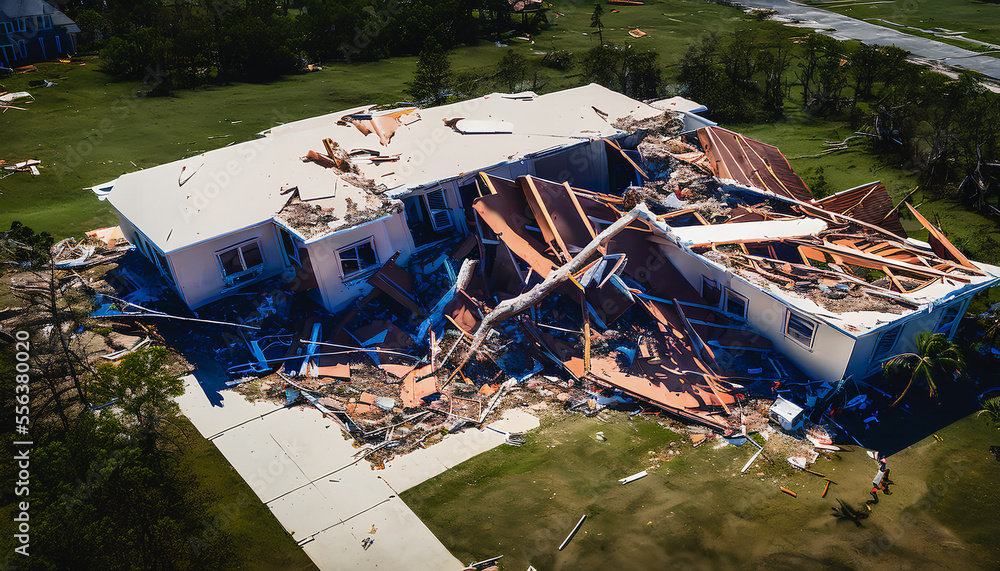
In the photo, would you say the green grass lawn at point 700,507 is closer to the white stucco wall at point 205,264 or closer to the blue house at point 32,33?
the white stucco wall at point 205,264

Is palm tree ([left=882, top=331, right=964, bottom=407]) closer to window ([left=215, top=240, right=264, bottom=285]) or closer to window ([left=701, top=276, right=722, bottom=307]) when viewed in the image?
window ([left=701, top=276, right=722, bottom=307])

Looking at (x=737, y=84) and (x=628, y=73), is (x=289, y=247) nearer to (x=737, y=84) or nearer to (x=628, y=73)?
(x=628, y=73)

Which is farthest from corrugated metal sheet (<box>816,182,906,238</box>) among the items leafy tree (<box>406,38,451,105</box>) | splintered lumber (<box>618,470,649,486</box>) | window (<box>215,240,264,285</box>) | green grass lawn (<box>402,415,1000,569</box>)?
leafy tree (<box>406,38,451,105</box>)

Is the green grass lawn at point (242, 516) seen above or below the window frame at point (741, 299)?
below

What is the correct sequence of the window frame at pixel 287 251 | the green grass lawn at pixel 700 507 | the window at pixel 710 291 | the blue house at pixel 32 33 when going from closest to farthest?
the green grass lawn at pixel 700 507
the window at pixel 710 291
the window frame at pixel 287 251
the blue house at pixel 32 33

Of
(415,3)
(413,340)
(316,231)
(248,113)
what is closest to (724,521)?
(413,340)

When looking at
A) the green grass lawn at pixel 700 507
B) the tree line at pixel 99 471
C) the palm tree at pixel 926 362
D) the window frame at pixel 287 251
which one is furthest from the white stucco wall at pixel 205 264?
the palm tree at pixel 926 362

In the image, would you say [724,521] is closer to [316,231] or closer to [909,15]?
[316,231]
